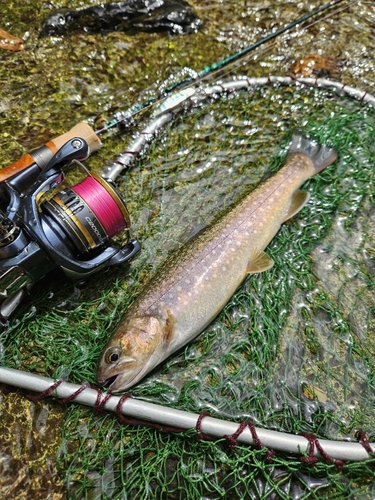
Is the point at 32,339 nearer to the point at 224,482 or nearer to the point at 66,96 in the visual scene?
the point at 224,482

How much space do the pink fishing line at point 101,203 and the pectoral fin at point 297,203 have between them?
1484 millimetres

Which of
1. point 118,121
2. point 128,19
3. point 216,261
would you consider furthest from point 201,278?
point 128,19

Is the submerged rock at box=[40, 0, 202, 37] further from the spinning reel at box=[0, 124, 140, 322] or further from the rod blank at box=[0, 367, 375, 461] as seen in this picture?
the rod blank at box=[0, 367, 375, 461]

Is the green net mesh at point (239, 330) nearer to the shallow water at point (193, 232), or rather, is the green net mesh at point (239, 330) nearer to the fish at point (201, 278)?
the shallow water at point (193, 232)

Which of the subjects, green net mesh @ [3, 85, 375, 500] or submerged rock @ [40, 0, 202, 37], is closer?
green net mesh @ [3, 85, 375, 500]

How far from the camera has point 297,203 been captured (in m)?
3.81

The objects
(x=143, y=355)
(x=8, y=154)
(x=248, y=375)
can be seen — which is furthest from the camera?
(x=8, y=154)

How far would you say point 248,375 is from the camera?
320cm

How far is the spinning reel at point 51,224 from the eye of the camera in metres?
2.89

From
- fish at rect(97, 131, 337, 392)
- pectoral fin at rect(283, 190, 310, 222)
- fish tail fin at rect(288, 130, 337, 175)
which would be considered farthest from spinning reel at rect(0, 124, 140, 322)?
fish tail fin at rect(288, 130, 337, 175)

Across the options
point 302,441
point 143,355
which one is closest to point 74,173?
point 143,355

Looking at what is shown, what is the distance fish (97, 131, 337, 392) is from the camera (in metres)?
2.96

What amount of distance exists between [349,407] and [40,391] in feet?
7.12

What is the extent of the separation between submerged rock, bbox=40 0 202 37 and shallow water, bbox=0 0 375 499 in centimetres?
14
